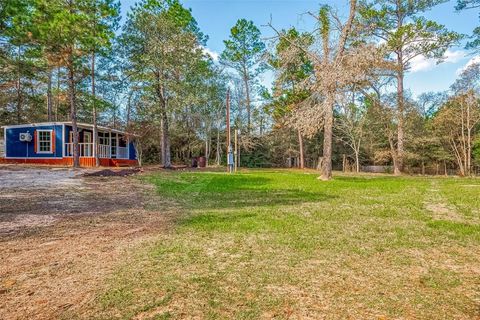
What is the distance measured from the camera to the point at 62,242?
342 cm

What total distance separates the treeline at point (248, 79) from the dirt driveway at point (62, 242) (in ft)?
12.8

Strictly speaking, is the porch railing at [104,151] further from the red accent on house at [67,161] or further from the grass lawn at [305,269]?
the grass lawn at [305,269]

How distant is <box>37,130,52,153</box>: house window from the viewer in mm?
18547

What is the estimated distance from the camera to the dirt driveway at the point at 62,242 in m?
2.07

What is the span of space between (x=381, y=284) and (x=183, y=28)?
17.2 metres

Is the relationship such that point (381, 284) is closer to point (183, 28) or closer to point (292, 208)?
point (292, 208)

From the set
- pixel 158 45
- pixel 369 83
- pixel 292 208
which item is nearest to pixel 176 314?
pixel 292 208

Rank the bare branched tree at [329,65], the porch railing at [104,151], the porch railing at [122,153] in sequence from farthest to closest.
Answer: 1. the porch railing at [122,153]
2. the porch railing at [104,151]
3. the bare branched tree at [329,65]

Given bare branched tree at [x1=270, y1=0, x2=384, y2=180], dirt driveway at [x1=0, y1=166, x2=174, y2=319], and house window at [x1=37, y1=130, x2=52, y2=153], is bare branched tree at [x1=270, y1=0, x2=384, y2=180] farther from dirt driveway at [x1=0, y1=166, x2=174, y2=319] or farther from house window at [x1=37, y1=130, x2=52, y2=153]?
house window at [x1=37, y1=130, x2=52, y2=153]

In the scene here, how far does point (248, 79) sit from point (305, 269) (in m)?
26.1

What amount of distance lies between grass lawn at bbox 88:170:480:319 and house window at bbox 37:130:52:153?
1742cm

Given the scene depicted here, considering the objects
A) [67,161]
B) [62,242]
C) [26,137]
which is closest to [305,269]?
[62,242]

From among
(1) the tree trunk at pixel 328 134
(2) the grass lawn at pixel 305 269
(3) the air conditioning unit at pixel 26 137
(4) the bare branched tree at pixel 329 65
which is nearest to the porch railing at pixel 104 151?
(3) the air conditioning unit at pixel 26 137

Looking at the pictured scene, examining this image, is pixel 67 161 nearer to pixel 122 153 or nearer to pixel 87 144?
pixel 87 144
